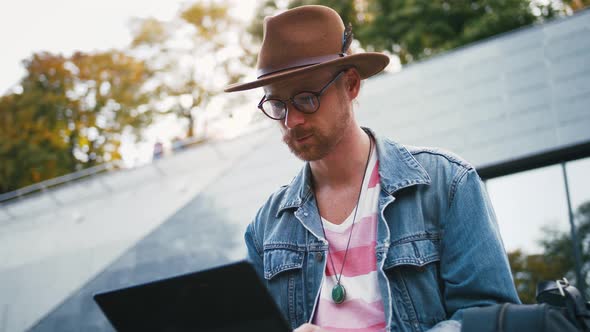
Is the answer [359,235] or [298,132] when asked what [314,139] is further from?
[359,235]

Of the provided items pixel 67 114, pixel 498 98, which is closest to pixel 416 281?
pixel 498 98

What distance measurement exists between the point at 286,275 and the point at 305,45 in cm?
86

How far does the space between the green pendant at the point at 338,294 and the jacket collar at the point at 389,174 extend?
375 millimetres

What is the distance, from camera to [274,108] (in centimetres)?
198

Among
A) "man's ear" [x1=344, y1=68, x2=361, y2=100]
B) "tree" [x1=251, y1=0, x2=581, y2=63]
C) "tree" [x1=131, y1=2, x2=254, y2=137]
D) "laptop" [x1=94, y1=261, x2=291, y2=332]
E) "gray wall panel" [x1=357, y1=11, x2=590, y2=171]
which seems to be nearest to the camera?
"laptop" [x1=94, y1=261, x2=291, y2=332]

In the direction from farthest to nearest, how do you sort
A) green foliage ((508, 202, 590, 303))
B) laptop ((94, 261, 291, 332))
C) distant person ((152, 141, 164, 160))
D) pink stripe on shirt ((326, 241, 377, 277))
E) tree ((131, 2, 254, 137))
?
tree ((131, 2, 254, 137)) < distant person ((152, 141, 164, 160)) < green foliage ((508, 202, 590, 303)) < pink stripe on shirt ((326, 241, 377, 277)) < laptop ((94, 261, 291, 332))

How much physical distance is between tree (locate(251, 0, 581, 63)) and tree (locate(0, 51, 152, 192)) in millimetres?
7571

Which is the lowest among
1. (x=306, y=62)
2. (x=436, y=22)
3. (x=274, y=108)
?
(x=436, y=22)

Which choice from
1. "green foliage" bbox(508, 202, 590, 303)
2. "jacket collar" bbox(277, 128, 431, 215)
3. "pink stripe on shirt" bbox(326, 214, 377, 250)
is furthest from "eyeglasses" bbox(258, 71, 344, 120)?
"green foliage" bbox(508, 202, 590, 303)

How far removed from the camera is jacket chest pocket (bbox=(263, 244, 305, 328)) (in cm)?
197

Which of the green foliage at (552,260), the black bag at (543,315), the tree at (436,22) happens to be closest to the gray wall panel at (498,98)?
the green foliage at (552,260)

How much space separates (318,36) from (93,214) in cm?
982

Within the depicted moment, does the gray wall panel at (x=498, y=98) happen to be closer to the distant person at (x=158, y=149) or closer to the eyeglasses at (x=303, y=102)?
the eyeglasses at (x=303, y=102)

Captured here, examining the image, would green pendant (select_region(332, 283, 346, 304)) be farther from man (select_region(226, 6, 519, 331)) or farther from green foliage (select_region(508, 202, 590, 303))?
green foliage (select_region(508, 202, 590, 303))
